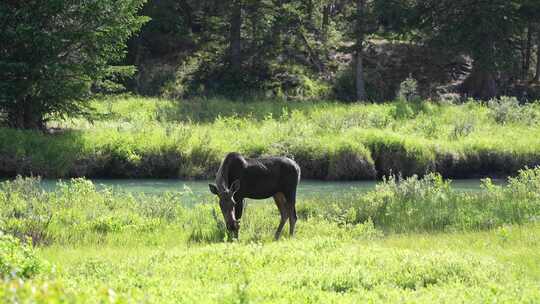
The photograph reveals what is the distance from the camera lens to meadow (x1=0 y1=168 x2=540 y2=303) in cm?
931

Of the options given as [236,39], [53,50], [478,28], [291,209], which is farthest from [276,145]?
[236,39]

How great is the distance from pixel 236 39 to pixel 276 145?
17.7 metres

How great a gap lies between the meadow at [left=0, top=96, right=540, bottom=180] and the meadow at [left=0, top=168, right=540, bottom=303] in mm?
8087

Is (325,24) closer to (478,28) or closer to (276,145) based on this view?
(478,28)

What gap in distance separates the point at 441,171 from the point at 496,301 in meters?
20.2

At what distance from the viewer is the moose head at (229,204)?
1420 cm

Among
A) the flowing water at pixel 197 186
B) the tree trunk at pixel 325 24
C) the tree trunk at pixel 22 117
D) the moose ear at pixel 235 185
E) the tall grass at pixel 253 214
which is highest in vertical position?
the tree trunk at pixel 325 24

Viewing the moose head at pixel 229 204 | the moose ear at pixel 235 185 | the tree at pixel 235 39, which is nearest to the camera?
the moose head at pixel 229 204

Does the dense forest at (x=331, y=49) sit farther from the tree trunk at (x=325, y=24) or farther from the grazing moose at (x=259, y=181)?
the grazing moose at (x=259, y=181)

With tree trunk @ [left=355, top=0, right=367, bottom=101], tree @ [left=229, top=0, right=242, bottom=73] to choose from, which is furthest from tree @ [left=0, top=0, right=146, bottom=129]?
tree trunk @ [left=355, top=0, right=367, bottom=101]

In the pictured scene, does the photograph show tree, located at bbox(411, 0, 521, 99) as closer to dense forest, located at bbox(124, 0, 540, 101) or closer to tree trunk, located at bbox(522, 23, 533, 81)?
dense forest, located at bbox(124, 0, 540, 101)

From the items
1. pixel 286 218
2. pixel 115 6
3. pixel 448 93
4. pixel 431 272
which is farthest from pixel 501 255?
pixel 448 93

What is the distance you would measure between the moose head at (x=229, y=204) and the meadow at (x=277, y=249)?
0.41 metres

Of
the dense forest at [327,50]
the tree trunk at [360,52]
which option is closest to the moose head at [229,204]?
the dense forest at [327,50]
